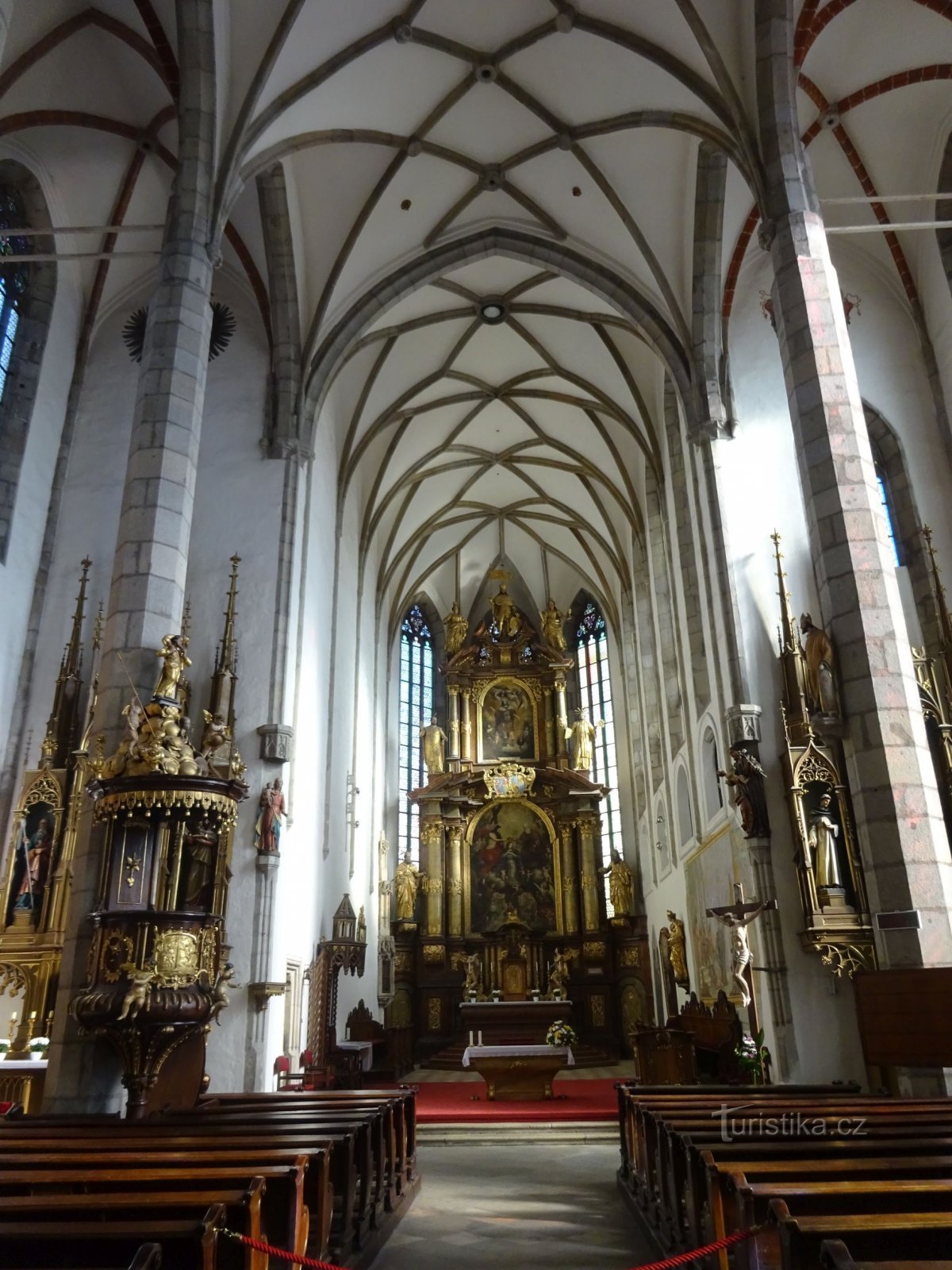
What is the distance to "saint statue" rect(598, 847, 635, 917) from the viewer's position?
24.3m

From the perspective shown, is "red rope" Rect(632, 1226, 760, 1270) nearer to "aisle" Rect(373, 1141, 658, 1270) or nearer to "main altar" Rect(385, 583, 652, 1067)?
"aisle" Rect(373, 1141, 658, 1270)

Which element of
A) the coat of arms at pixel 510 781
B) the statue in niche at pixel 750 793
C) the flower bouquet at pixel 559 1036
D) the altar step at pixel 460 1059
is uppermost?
the coat of arms at pixel 510 781

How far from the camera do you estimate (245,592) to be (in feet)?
47.6

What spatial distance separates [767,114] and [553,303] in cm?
756

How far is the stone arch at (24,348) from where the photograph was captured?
1349cm

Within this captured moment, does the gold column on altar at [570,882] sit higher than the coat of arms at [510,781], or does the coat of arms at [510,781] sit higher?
the coat of arms at [510,781]

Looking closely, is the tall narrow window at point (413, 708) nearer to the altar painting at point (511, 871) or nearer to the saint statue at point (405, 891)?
the saint statue at point (405, 891)

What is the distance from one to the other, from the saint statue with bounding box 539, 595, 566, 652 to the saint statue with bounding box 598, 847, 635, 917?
630 centimetres

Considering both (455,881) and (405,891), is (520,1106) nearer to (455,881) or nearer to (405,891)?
(405,891)

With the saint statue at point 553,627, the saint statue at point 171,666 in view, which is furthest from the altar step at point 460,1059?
the saint statue at point 171,666

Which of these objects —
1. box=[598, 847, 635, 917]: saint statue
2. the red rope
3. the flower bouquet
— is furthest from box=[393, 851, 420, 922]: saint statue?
the red rope

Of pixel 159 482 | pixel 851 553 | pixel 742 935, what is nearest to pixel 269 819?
pixel 159 482

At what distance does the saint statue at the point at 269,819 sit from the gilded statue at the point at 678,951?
885cm

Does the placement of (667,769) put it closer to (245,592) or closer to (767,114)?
(245,592)
